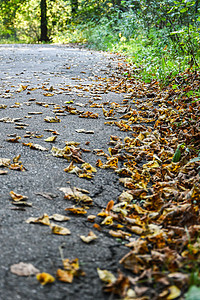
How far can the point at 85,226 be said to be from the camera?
1.75 metres

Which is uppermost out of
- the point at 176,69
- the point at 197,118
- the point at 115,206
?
the point at 176,69

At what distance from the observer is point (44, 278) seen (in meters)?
1.30

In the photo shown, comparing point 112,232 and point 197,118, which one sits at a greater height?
point 197,118

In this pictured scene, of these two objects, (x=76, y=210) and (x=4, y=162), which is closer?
(x=76, y=210)

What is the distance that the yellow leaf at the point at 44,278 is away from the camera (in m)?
1.29

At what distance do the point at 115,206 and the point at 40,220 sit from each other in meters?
0.52

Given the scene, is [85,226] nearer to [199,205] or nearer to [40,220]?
[40,220]

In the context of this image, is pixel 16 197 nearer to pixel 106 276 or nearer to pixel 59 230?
pixel 59 230

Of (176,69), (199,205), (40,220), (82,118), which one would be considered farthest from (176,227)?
(176,69)

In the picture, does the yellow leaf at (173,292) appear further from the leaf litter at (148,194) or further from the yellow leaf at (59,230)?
the yellow leaf at (59,230)

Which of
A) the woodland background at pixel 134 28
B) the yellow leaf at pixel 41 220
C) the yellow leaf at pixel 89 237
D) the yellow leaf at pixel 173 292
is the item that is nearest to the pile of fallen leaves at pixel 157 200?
the yellow leaf at pixel 173 292

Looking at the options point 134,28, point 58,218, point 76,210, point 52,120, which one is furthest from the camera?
point 134,28

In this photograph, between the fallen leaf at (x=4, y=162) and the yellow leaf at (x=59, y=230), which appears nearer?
the yellow leaf at (x=59, y=230)

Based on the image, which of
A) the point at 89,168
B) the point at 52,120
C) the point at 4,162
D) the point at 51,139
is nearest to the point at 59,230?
the point at 89,168
